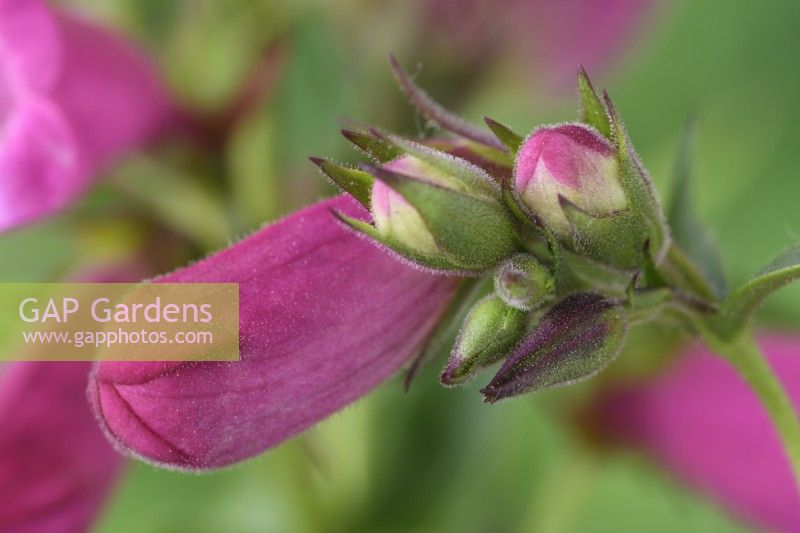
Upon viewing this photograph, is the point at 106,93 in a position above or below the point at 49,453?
above

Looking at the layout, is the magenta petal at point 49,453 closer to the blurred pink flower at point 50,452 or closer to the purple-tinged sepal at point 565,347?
the blurred pink flower at point 50,452

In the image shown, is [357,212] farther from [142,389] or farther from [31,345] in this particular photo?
[31,345]

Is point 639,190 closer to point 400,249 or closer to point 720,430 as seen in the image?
point 400,249

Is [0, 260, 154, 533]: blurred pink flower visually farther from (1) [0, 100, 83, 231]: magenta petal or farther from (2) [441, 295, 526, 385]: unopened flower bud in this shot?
(2) [441, 295, 526, 385]: unopened flower bud

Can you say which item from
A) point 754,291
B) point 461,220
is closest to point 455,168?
point 461,220

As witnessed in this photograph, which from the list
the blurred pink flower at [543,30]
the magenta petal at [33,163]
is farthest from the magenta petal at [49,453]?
the blurred pink flower at [543,30]

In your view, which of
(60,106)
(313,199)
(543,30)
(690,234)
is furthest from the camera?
(543,30)

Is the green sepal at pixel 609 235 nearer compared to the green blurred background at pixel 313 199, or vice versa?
the green sepal at pixel 609 235
